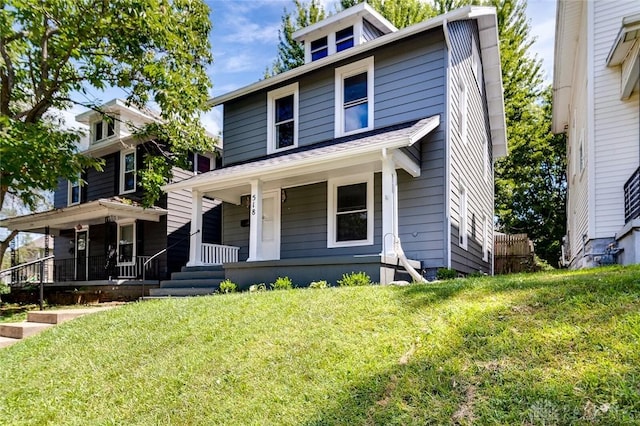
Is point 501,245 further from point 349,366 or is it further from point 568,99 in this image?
point 349,366

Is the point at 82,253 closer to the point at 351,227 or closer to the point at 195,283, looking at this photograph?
the point at 195,283

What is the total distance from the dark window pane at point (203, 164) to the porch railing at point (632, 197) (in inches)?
488

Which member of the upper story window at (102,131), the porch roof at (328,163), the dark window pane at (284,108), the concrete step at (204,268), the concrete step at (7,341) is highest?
the upper story window at (102,131)

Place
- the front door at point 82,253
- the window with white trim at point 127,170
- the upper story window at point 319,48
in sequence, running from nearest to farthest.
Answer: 1. the upper story window at point 319,48
2. the window with white trim at point 127,170
3. the front door at point 82,253

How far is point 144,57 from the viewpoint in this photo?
1060 centimetres

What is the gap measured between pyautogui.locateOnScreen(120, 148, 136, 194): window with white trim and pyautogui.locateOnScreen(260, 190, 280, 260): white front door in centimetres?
674

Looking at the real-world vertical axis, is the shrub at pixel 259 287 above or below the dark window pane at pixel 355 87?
below

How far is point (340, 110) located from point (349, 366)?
7527 millimetres

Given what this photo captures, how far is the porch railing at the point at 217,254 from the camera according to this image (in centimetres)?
1053

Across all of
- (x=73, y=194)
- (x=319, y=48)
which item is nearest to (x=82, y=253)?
(x=73, y=194)

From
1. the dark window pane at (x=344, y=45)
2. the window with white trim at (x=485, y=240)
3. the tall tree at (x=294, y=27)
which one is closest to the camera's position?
the dark window pane at (x=344, y=45)

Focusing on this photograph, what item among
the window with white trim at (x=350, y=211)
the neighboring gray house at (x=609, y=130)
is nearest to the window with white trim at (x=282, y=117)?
the window with white trim at (x=350, y=211)

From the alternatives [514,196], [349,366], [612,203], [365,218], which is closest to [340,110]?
[365,218]

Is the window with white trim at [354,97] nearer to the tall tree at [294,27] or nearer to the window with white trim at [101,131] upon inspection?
the window with white trim at [101,131]
